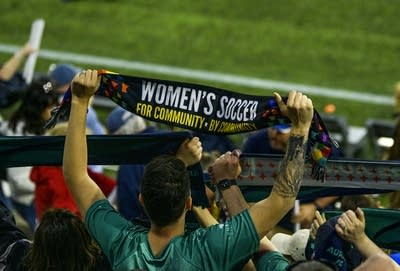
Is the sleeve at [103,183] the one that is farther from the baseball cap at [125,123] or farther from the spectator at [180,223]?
the spectator at [180,223]

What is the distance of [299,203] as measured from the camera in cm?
811

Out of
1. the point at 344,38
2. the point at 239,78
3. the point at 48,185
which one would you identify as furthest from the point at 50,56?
the point at 48,185

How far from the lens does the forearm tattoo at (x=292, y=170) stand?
4867 millimetres

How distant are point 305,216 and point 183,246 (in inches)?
128

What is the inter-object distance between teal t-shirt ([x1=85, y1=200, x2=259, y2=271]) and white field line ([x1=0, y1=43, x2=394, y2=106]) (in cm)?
1094

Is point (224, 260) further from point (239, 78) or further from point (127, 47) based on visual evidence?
point (127, 47)

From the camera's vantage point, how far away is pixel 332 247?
517 cm

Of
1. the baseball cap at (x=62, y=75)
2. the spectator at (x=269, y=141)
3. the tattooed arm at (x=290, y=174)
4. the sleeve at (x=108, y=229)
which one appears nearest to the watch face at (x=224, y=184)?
the tattooed arm at (x=290, y=174)

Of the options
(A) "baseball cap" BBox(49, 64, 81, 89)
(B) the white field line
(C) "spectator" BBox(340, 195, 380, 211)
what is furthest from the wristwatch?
(B) the white field line

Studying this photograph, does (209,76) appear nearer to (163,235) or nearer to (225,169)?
(225,169)

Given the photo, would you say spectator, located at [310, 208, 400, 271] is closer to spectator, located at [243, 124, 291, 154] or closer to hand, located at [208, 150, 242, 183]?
hand, located at [208, 150, 242, 183]

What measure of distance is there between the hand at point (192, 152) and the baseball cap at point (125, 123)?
300 cm

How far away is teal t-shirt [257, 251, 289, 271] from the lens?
4871mm

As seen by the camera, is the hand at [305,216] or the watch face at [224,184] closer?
the watch face at [224,184]
